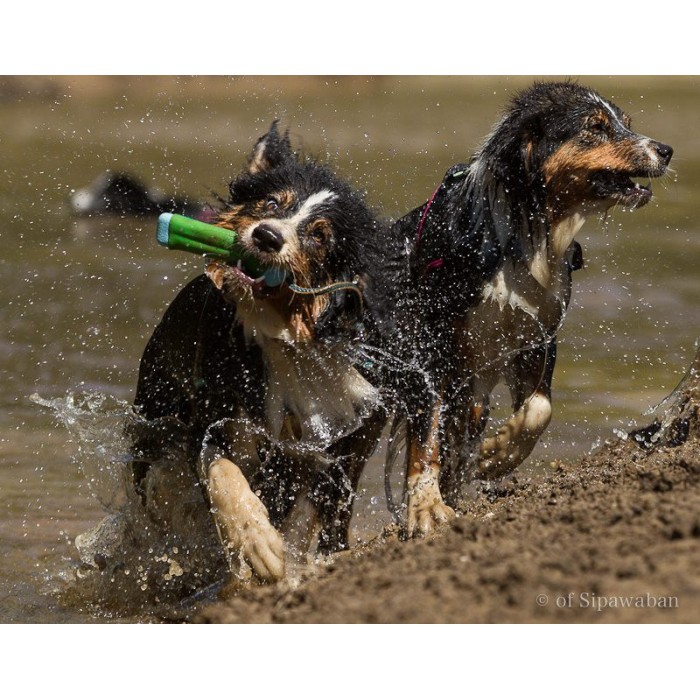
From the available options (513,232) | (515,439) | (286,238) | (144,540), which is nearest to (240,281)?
(286,238)

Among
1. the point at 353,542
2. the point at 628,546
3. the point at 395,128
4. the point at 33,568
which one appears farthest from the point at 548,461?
the point at 395,128

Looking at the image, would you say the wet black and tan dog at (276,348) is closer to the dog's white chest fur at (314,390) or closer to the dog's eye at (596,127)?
the dog's white chest fur at (314,390)

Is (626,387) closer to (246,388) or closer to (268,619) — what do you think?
(246,388)

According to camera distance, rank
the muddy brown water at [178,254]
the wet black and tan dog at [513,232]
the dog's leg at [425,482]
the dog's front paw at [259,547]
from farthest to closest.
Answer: the muddy brown water at [178,254], the wet black and tan dog at [513,232], the dog's leg at [425,482], the dog's front paw at [259,547]

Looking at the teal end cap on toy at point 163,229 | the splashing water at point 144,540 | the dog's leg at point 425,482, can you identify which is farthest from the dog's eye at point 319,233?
the splashing water at point 144,540

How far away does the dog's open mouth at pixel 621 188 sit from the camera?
17.9 feet

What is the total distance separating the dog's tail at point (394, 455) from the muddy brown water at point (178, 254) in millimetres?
539

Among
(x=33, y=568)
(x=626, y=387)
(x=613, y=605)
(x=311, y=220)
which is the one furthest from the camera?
(x=626, y=387)

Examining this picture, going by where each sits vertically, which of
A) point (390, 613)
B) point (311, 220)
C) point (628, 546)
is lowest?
point (390, 613)

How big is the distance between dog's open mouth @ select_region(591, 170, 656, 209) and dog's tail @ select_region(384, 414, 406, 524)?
58.8 inches

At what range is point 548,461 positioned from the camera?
723 cm

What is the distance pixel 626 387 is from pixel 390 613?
5.35 meters

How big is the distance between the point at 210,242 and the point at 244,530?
1.22 meters

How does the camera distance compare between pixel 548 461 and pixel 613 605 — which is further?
pixel 548 461
